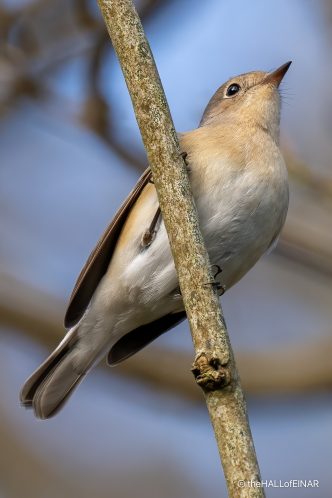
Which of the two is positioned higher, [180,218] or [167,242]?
[167,242]

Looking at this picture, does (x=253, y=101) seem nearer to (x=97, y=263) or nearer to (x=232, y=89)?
(x=232, y=89)

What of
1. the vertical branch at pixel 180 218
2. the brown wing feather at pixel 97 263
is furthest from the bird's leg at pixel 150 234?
the vertical branch at pixel 180 218

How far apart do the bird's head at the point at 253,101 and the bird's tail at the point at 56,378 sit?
141 centimetres

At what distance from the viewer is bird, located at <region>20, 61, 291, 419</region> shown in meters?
3.92

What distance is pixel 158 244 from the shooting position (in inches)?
161

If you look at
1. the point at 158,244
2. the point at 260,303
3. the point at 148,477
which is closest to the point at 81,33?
the point at 158,244

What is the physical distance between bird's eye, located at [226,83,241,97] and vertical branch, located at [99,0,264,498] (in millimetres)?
2060

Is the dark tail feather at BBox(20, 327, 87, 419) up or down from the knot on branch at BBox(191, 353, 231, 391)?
up

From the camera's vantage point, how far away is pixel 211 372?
2.50 m

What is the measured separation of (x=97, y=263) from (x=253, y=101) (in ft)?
3.90

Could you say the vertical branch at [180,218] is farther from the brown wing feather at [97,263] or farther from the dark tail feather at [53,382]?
the dark tail feather at [53,382]

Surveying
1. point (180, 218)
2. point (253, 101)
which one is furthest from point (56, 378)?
point (180, 218)

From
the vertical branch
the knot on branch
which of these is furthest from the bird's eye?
the knot on branch

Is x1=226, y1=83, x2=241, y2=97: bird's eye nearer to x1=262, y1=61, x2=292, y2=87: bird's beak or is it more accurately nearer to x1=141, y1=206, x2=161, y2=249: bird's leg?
x1=262, y1=61, x2=292, y2=87: bird's beak
